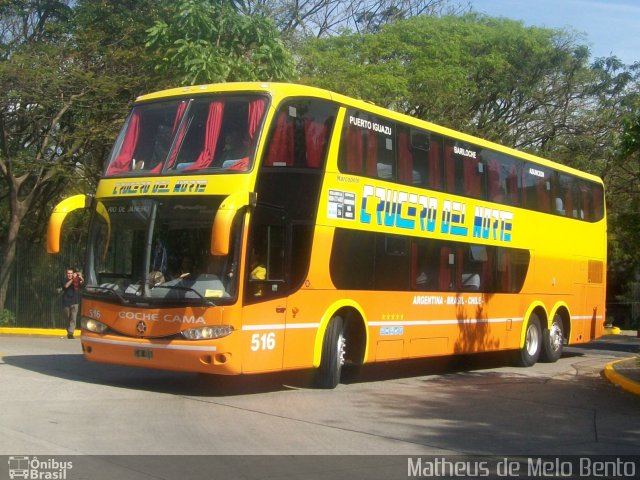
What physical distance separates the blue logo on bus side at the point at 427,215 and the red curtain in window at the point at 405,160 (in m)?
0.28

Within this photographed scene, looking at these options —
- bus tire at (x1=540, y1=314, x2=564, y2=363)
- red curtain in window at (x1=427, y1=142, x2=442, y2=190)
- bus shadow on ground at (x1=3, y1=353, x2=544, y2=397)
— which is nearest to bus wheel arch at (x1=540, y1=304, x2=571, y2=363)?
bus tire at (x1=540, y1=314, x2=564, y2=363)

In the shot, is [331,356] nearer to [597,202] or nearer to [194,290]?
[194,290]

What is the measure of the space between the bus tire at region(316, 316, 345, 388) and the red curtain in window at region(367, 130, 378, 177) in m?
2.41

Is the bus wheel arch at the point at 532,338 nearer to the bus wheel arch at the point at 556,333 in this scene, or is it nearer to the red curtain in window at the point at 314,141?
the bus wheel arch at the point at 556,333

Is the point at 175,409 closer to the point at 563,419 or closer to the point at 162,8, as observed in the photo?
the point at 563,419

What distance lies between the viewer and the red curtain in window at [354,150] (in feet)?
42.9

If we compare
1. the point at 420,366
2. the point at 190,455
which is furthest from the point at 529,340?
the point at 190,455

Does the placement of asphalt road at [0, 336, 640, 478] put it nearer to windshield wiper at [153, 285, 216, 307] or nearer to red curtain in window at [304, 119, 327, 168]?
windshield wiper at [153, 285, 216, 307]

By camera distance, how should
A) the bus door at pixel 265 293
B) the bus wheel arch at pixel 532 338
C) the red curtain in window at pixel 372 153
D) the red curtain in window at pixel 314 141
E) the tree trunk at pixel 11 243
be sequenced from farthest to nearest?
the tree trunk at pixel 11 243, the bus wheel arch at pixel 532 338, the red curtain in window at pixel 372 153, the red curtain in window at pixel 314 141, the bus door at pixel 265 293

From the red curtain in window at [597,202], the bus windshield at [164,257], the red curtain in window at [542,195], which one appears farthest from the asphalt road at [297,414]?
the red curtain in window at [597,202]

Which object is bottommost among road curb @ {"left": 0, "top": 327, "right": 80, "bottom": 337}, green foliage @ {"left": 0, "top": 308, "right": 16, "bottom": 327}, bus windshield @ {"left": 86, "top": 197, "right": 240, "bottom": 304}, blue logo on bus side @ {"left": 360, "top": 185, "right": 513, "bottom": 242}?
road curb @ {"left": 0, "top": 327, "right": 80, "bottom": 337}

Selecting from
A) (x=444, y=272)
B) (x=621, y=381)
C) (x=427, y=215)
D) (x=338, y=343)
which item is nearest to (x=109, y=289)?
(x=338, y=343)

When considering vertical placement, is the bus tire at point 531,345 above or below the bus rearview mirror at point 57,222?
below

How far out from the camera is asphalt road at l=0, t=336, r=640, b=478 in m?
8.56
